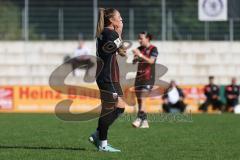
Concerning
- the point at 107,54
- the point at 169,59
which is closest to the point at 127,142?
the point at 107,54

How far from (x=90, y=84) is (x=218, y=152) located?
1763cm

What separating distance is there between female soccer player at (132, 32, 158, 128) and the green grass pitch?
0.97ft

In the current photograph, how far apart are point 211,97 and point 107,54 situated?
16.8 m

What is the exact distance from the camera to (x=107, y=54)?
10.1 metres

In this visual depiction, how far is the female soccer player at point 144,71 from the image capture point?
15.1 metres

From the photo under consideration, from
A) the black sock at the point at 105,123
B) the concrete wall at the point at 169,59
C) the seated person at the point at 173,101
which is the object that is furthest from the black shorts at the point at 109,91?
the concrete wall at the point at 169,59

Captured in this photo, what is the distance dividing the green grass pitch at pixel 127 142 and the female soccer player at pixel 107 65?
11.2 inches

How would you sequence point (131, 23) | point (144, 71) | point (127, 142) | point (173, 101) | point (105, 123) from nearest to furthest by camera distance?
point (105, 123) < point (127, 142) < point (144, 71) < point (173, 101) < point (131, 23)

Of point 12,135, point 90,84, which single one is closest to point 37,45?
point 90,84

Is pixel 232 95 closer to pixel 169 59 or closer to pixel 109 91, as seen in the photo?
pixel 169 59

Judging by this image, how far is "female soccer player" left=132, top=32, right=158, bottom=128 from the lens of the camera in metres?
15.1

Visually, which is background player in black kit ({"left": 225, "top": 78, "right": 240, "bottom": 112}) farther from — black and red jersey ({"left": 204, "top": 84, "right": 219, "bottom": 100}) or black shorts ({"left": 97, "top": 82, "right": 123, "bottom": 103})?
black shorts ({"left": 97, "top": 82, "right": 123, "bottom": 103})

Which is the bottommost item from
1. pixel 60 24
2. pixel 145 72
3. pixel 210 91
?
pixel 210 91

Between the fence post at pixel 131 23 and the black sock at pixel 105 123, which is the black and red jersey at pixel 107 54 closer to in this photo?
the black sock at pixel 105 123
